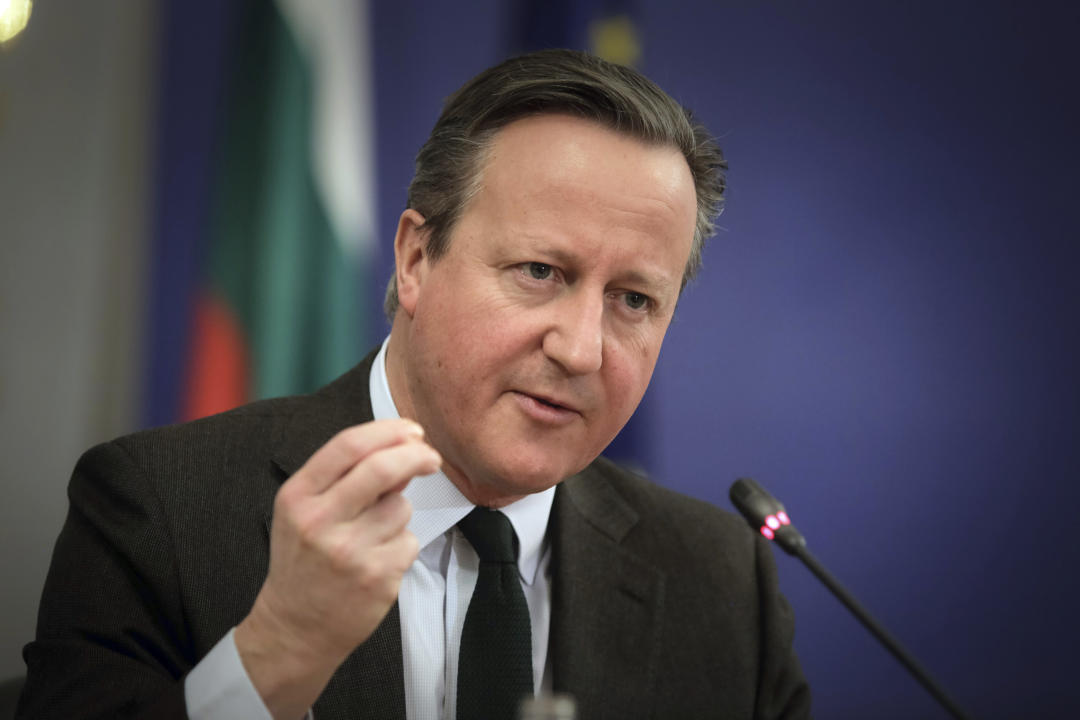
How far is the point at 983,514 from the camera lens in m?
2.66

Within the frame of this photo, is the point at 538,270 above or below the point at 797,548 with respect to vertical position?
above

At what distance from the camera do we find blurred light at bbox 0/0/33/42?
181 cm

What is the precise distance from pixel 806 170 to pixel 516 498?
1.69 metres

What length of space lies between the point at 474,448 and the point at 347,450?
1.44 ft

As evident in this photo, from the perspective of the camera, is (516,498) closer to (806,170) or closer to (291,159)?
(291,159)

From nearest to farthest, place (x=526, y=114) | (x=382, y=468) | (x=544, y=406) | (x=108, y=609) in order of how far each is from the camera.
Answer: (x=382, y=468)
(x=108, y=609)
(x=544, y=406)
(x=526, y=114)

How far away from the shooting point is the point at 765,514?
1408 millimetres

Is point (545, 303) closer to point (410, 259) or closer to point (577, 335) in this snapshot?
point (577, 335)

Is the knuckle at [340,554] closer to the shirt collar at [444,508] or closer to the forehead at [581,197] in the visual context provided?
the shirt collar at [444,508]

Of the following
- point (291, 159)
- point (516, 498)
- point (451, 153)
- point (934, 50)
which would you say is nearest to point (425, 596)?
point (516, 498)

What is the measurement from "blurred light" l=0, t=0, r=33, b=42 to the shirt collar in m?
1.05

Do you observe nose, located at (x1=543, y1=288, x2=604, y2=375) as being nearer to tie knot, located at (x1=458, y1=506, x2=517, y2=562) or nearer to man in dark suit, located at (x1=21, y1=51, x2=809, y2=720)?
man in dark suit, located at (x1=21, y1=51, x2=809, y2=720)

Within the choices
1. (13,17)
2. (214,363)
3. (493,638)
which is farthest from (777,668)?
(13,17)

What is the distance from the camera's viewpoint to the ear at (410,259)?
1432 millimetres
